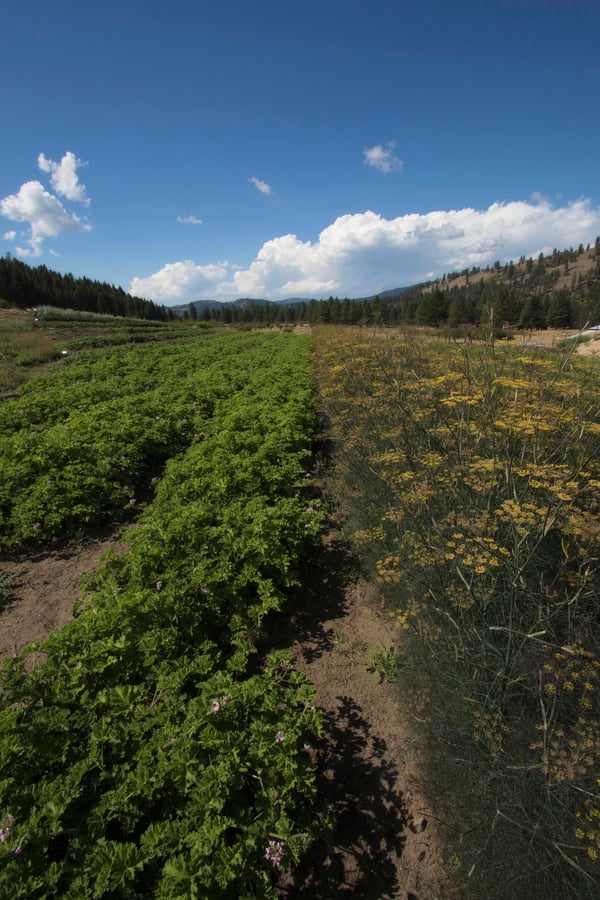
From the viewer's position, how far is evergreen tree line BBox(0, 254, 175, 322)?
67.1 m

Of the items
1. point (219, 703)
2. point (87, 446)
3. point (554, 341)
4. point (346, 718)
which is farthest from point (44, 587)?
point (554, 341)

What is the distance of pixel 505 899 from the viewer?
198cm

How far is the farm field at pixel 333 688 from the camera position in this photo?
6.31 feet

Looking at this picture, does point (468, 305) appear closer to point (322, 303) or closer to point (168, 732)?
point (322, 303)

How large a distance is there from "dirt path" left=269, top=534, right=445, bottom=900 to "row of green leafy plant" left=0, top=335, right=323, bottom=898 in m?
0.22

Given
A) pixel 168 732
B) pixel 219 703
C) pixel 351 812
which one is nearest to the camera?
pixel 168 732

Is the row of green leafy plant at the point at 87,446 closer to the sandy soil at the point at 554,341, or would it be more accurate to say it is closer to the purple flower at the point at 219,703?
the purple flower at the point at 219,703

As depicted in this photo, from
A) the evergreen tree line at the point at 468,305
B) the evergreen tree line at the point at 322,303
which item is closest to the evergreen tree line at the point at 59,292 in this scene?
the evergreen tree line at the point at 322,303

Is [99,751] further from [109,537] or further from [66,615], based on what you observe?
[109,537]

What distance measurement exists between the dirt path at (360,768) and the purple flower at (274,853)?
0.47 metres

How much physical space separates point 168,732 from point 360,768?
1.50m

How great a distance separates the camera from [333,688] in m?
3.38

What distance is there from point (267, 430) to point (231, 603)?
4.02 metres

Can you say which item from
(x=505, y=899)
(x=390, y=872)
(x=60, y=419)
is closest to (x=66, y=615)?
(x=390, y=872)
